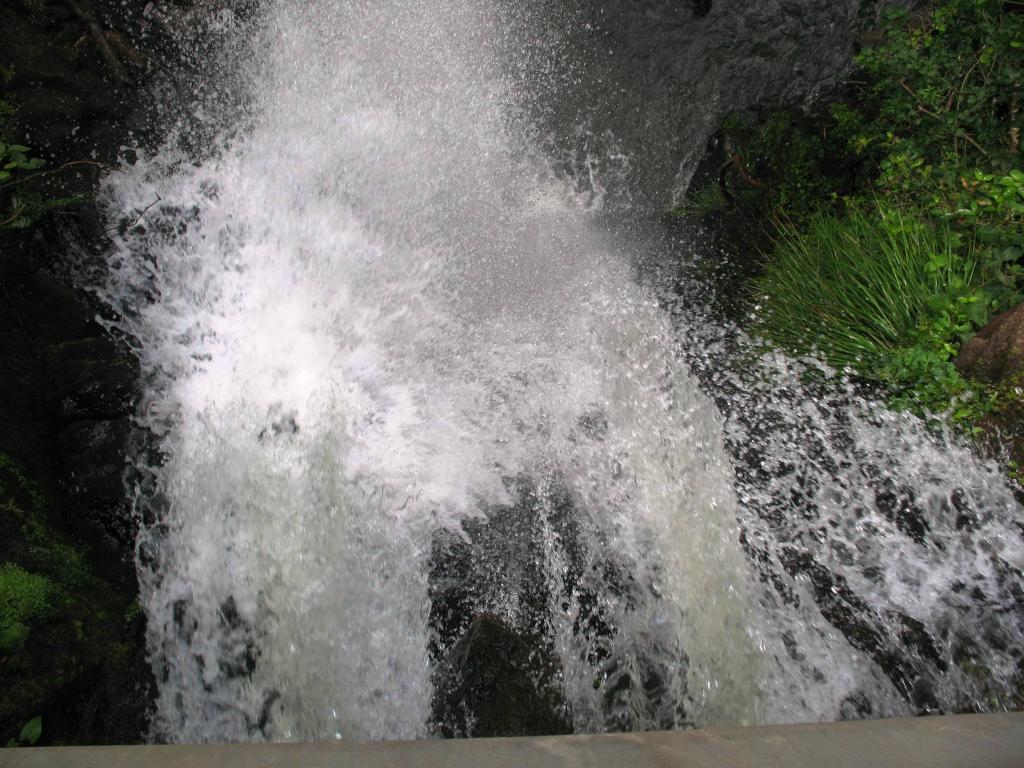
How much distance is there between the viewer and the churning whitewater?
2721mm

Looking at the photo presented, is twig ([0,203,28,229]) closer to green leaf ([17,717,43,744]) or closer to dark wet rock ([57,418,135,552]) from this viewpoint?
dark wet rock ([57,418,135,552])

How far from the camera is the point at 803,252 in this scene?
362 centimetres

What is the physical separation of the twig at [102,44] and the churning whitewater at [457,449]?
53cm

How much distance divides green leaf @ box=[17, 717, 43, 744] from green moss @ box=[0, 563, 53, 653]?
0.27 meters

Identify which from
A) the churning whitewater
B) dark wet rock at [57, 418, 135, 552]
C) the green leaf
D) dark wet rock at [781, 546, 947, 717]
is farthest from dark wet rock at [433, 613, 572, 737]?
dark wet rock at [57, 418, 135, 552]

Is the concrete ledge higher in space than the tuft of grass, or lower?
lower

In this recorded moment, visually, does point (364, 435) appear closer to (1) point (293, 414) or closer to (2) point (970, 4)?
(1) point (293, 414)

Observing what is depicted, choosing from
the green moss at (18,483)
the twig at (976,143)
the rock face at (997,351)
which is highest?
the twig at (976,143)

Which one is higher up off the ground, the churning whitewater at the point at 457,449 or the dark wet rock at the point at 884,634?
the churning whitewater at the point at 457,449

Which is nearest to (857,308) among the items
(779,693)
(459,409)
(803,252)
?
(803,252)

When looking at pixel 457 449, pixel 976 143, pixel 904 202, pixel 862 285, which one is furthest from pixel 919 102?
pixel 457 449

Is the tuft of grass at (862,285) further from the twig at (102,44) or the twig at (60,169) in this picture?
the twig at (102,44)

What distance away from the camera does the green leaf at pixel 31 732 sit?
2.18 meters

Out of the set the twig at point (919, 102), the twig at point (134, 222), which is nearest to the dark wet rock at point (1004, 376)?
the twig at point (919, 102)
